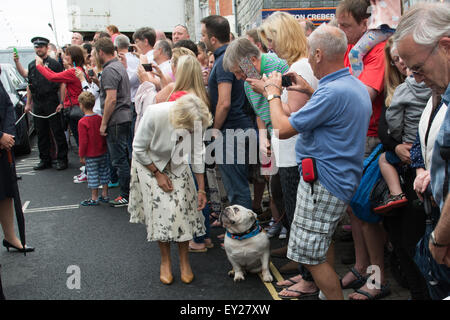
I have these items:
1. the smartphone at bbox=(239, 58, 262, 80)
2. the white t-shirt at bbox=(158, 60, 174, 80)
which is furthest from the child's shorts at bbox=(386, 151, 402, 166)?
the white t-shirt at bbox=(158, 60, 174, 80)

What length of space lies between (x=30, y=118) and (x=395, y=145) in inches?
383

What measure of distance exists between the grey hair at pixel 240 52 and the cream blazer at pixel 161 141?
0.60m

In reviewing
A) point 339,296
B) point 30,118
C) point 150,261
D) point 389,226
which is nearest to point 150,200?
point 150,261

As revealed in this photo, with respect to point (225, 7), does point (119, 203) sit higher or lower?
lower

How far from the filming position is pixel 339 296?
2.57 m

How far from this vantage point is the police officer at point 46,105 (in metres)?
7.91

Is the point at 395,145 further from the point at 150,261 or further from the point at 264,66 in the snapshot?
the point at 150,261

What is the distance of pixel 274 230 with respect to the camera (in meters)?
4.49

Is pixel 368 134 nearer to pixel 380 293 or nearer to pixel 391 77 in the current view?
pixel 391 77

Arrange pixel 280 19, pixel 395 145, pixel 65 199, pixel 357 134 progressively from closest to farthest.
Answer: pixel 357 134 → pixel 395 145 → pixel 280 19 → pixel 65 199

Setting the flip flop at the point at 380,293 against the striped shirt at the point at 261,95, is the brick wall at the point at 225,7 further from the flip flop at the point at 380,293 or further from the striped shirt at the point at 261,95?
the flip flop at the point at 380,293

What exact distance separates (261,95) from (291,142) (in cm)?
58

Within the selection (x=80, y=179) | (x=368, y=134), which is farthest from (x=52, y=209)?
(x=368, y=134)

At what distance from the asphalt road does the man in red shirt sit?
2.46 feet
